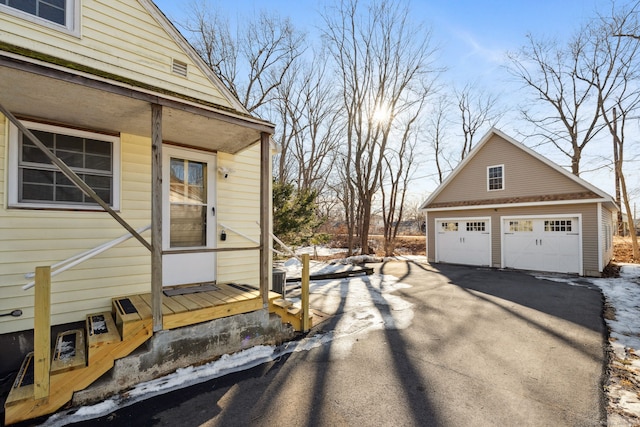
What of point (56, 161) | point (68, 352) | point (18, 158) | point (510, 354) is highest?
point (18, 158)

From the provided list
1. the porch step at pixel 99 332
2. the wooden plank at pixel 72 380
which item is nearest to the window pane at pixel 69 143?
the porch step at pixel 99 332

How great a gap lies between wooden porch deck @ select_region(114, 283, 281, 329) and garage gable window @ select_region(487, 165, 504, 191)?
35.3 ft

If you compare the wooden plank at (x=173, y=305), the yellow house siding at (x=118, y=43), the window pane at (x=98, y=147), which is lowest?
the wooden plank at (x=173, y=305)

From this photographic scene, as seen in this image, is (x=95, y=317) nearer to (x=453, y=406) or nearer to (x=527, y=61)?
(x=453, y=406)

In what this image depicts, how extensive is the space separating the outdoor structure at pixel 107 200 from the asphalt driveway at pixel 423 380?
0.68 metres

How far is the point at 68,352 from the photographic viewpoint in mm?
2818

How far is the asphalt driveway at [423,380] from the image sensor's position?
242 cm

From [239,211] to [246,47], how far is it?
47.1ft

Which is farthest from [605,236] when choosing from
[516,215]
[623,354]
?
[623,354]

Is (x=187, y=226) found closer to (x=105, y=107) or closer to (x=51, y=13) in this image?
(x=105, y=107)

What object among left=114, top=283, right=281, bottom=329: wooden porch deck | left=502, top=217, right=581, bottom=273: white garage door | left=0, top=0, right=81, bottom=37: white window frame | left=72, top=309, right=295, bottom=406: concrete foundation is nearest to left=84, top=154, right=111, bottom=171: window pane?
left=0, top=0, right=81, bottom=37: white window frame

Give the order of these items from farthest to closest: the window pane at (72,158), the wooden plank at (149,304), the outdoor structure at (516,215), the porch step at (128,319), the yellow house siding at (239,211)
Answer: the outdoor structure at (516,215)
the yellow house siding at (239,211)
the window pane at (72,158)
the wooden plank at (149,304)
the porch step at (128,319)

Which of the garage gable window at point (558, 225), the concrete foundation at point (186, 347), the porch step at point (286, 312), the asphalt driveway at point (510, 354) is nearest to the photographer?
the asphalt driveway at point (510, 354)

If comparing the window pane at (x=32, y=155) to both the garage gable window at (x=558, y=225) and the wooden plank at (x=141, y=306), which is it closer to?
the wooden plank at (x=141, y=306)
